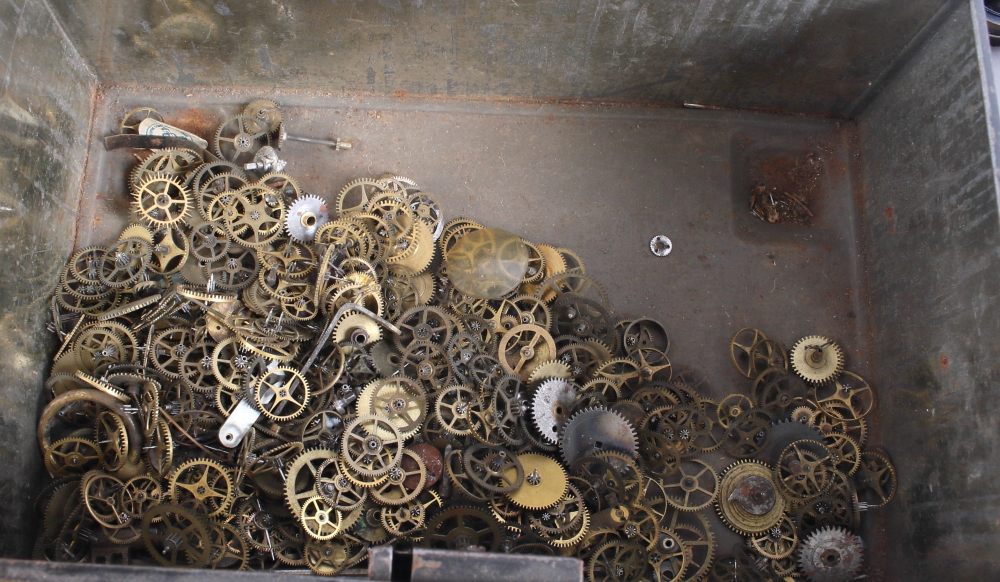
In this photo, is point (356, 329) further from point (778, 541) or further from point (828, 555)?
point (828, 555)

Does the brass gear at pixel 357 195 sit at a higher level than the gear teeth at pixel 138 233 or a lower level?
higher

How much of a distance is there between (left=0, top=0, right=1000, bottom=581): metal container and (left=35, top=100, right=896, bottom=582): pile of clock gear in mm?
327

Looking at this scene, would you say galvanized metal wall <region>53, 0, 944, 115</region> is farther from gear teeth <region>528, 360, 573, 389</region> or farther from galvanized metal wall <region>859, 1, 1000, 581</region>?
gear teeth <region>528, 360, 573, 389</region>

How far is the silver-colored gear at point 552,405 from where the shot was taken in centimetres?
530

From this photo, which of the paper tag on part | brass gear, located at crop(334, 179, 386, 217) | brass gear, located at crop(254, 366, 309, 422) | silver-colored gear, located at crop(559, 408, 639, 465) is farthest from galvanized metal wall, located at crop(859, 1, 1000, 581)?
the paper tag on part

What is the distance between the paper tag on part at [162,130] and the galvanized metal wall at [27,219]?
565 millimetres

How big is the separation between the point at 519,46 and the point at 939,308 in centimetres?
393

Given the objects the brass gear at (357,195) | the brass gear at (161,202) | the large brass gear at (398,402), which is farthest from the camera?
the brass gear at (357,195)

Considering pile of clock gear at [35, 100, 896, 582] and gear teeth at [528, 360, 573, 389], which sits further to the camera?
gear teeth at [528, 360, 573, 389]

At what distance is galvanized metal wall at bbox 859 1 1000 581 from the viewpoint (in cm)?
470

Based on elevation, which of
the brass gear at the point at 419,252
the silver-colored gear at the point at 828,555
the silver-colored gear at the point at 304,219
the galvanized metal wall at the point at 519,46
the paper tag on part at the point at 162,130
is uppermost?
the galvanized metal wall at the point at 519,46

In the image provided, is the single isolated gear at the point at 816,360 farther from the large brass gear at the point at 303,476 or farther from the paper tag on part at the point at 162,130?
the paper tag on part at the point at 162,130

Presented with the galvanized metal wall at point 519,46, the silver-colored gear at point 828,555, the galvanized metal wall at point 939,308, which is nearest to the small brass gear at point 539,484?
the silver-colored gear at point 828,555

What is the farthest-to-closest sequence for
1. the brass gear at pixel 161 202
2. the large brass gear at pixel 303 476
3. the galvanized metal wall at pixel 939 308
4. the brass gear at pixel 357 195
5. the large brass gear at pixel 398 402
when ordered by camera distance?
1. the brass gear at pixel 357 195
2. the brass gear at pixel 161 202
3. the large brass gear at pixel 398 402
4. the large brass gear at pixel 303 476
5. the galvanized metal wall at pixel 939 308
